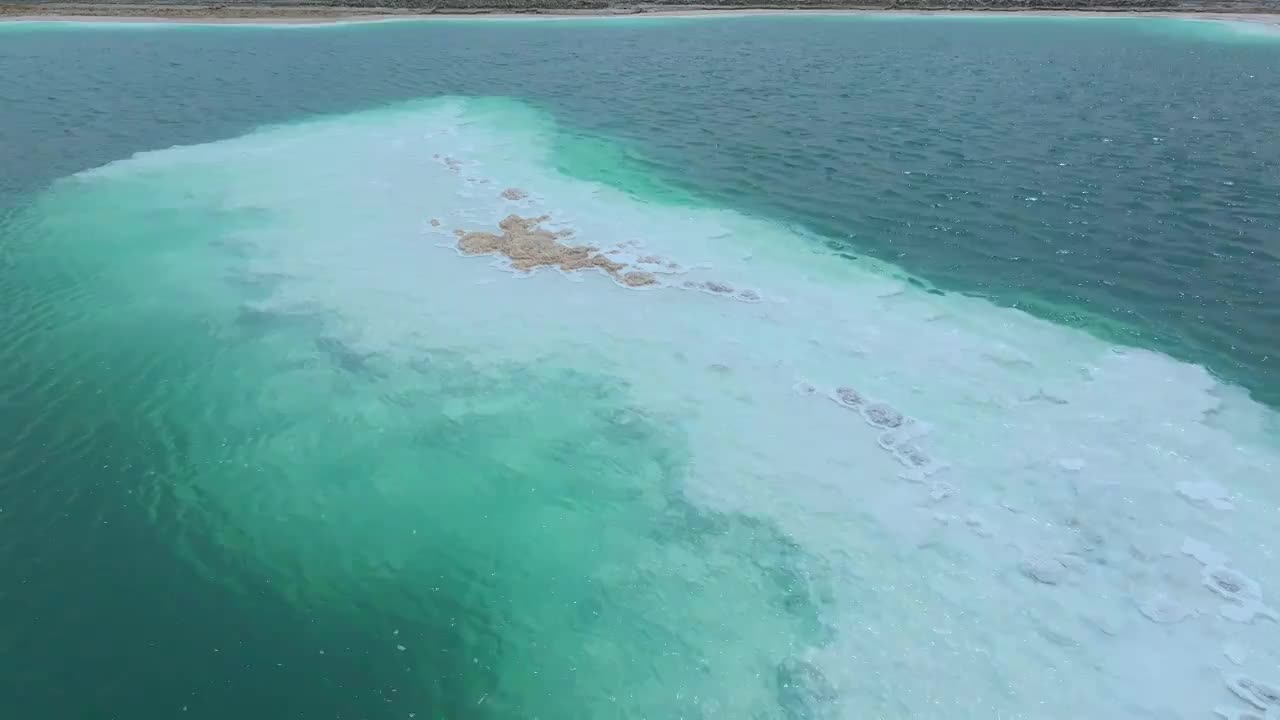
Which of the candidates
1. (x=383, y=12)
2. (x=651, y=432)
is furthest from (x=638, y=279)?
(x=383, y=12)

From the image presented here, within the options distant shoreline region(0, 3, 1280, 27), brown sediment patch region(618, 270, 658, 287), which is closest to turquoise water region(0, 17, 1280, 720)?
brown sediment patch region(618, 270, 658, 287)

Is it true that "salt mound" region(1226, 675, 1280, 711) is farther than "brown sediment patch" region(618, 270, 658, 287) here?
No

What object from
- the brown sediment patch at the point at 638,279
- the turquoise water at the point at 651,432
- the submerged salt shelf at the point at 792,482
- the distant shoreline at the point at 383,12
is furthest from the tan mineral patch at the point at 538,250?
the distant shoreline at the point at 383,12

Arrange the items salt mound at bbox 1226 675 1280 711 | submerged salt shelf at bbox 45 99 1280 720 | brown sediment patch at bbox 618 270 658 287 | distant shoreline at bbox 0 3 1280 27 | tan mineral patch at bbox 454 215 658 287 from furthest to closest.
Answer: distant shoreline at bbox 0 3 1280 27 < tan mineral patch at bbox 454 215 658 287 < brown sediment patch at bbox 618 270 658 287 < submerged salt shelf at bbox 45 99 1280 720 < salt mound at bbox 1226 675 1280 711

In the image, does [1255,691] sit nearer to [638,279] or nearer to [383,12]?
[638,279]

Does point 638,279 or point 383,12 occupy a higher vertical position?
point 383,12

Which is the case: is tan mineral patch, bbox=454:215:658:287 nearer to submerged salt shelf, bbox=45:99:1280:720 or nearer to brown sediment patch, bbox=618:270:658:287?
brown sediment patch, bbox=618:270:658:287
